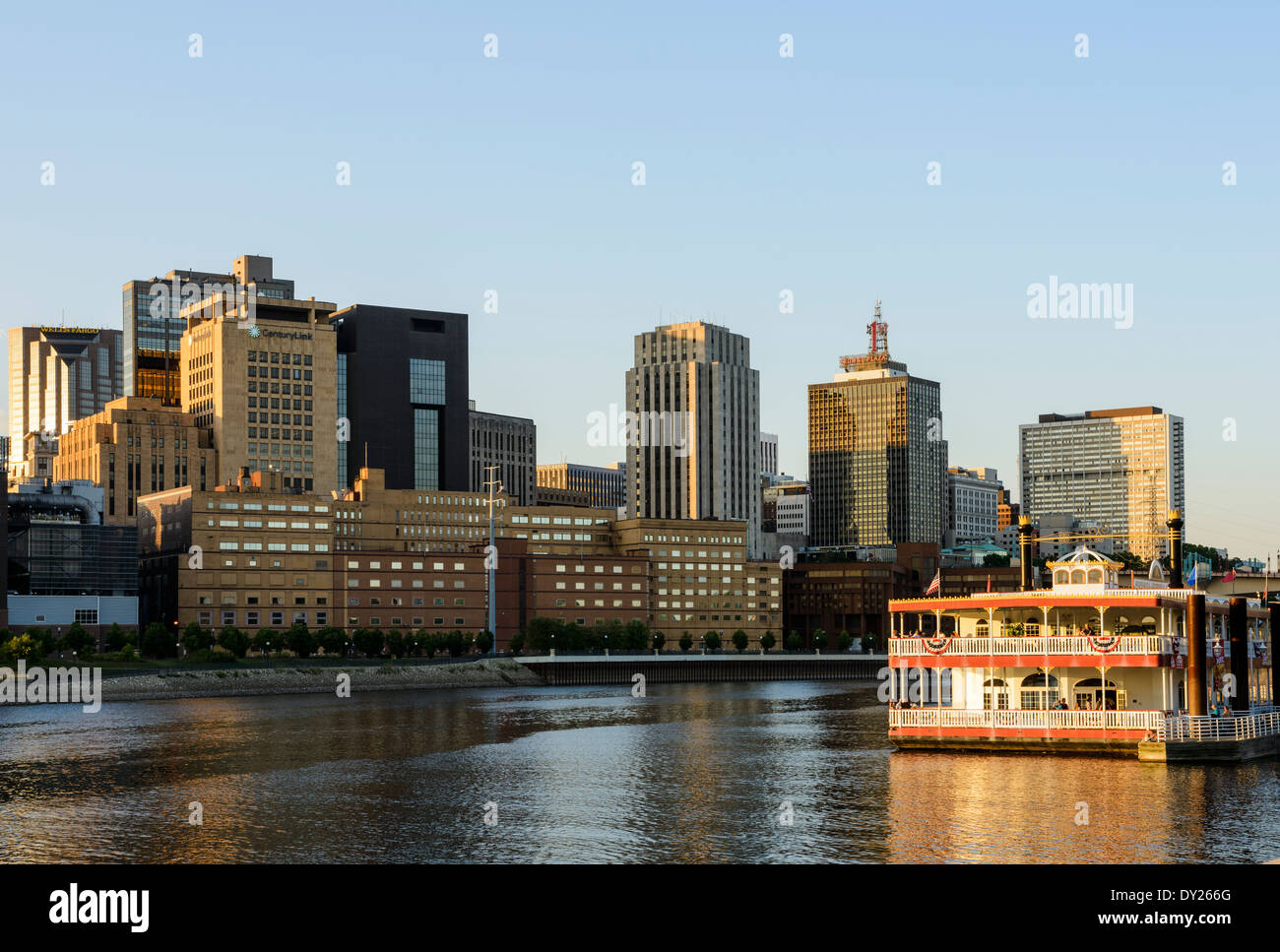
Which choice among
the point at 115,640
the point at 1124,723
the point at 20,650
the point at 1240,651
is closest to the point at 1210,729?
the point at 1124,723

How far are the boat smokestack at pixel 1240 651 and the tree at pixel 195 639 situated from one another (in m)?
141

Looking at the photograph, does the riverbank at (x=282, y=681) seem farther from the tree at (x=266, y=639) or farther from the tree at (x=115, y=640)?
the tree at (x=115, y=640)

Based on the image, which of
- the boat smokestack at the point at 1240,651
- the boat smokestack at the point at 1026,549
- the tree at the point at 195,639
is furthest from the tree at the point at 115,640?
the boat smokestack at the point at 1240,651

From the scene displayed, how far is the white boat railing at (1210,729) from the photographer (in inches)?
2667

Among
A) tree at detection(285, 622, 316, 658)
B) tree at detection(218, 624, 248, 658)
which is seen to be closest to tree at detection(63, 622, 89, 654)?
tree at detection(218, 624, 248, 658)

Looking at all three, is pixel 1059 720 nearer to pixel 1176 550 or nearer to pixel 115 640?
pixel 1176 550

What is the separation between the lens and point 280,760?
8250cm

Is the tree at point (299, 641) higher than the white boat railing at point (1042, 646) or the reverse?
the reverse

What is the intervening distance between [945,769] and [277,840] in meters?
31.4

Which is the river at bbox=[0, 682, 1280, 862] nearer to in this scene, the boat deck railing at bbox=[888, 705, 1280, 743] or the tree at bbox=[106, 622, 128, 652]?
the boat deck railing at bbox=[888, 705, 1280, 743]
